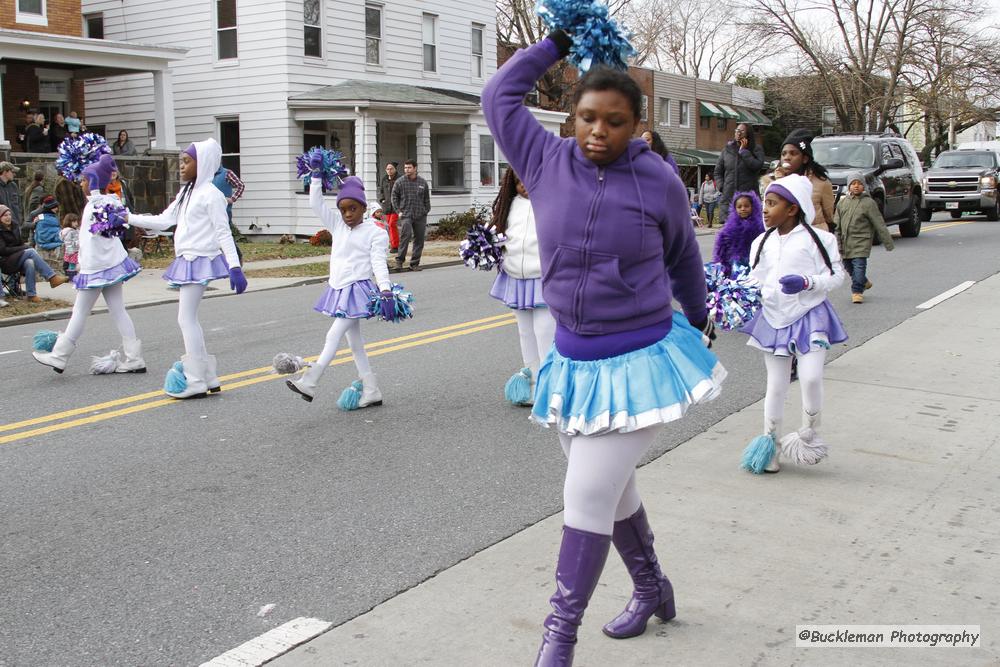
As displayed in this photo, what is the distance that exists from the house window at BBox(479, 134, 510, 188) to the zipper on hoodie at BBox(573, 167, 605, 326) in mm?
26569

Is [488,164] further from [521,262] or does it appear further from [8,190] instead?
[521,262]

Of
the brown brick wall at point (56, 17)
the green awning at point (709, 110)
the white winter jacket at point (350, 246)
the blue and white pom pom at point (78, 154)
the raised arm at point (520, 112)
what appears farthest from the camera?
the green awning at point (709, 110)

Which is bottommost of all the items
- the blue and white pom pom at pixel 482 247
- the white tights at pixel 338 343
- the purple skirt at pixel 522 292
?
the white tights at pixel 338 343

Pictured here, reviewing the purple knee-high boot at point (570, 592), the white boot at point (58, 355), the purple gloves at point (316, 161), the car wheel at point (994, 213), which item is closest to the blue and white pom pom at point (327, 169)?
the purple gloves at point (316, 161)

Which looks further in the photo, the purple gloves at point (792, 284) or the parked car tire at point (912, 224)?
the parked car tire at point (912, 224)

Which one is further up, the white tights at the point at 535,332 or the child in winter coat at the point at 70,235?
the child in winter coat at the point at 70,235

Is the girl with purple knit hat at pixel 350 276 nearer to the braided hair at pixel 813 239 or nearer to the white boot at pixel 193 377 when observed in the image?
the white boot at pixel 193 377

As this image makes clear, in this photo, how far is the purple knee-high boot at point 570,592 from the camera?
320 centimetres

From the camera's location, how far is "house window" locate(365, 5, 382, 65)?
27.3 meters

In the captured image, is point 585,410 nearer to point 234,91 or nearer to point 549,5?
point 549,5

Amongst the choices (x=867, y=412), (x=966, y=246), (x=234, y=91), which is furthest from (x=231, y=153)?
(x=867, y=412)

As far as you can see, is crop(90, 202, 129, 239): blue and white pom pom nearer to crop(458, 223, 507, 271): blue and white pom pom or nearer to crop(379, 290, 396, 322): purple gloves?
crop(379, 290, 396, 322): purple gloves

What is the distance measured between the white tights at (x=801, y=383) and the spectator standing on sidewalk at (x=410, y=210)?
13379mm

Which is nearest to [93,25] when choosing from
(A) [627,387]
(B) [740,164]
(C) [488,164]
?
(C) [488,164]
